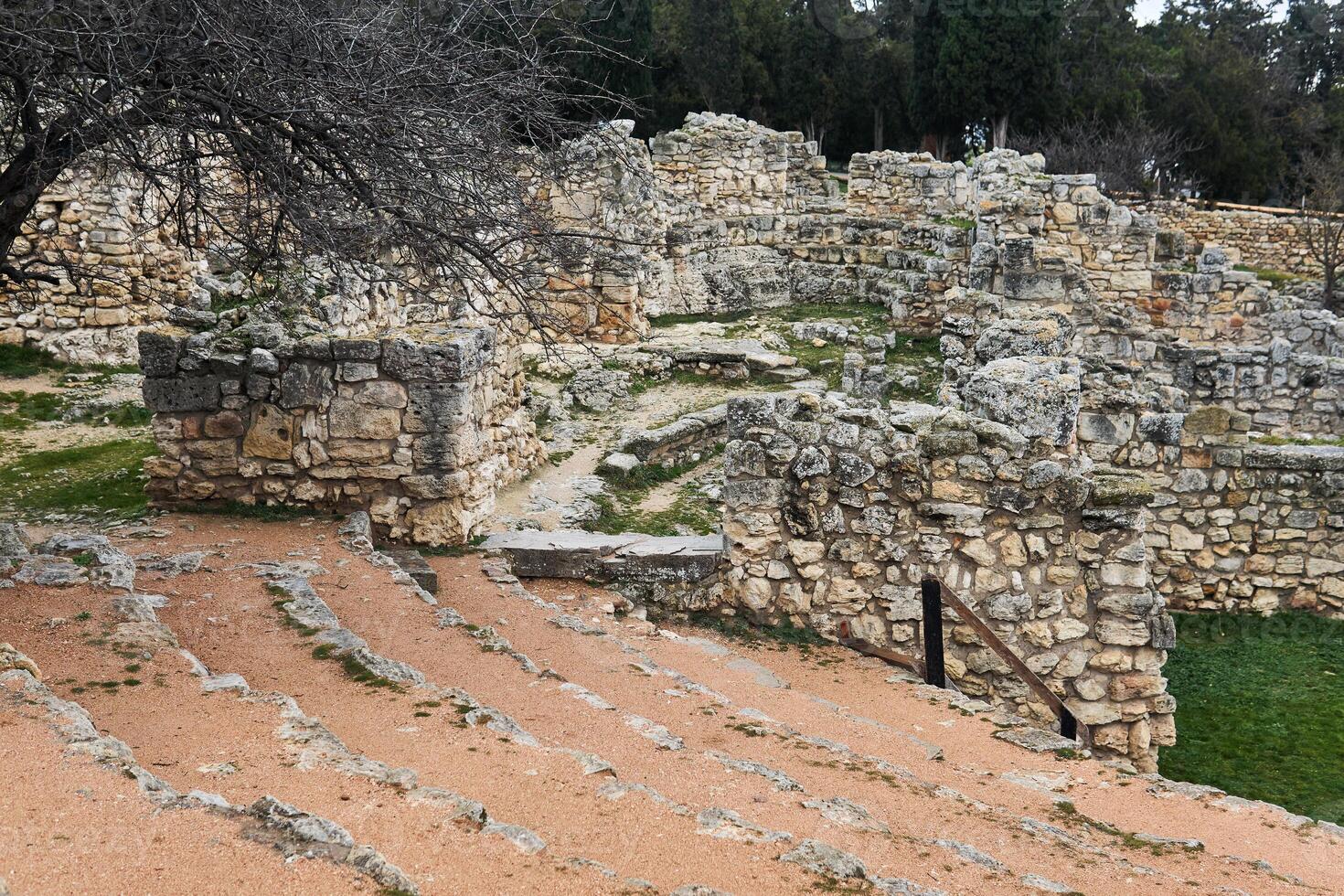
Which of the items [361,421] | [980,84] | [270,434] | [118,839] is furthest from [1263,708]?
[980,84]

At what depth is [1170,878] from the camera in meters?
4.80

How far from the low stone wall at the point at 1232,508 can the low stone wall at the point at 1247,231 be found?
2107 centimetres

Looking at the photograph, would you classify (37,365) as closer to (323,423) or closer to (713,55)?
(323,423)

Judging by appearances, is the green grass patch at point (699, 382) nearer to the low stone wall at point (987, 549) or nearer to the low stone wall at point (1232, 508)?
the low stone wall at point (1232, 508)

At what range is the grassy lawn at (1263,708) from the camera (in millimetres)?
7664

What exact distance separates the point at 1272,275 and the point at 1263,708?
2120 centimetres

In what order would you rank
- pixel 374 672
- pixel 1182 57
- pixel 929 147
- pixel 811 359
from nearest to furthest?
pixel 374 672, pixel 811 359, pixel 929 147, pixel 1182 57

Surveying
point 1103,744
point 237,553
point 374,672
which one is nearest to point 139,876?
point 374,672

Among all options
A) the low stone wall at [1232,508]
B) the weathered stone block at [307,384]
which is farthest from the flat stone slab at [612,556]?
the low stone wall at [1232,508]

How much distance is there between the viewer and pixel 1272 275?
27094 millimetres

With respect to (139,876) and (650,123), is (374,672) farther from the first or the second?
(650,123)

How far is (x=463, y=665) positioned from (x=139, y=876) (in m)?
3.07

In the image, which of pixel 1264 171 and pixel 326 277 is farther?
pixel 1264 171

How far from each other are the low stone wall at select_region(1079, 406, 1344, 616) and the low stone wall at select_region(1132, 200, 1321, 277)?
69.1ft
